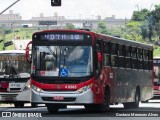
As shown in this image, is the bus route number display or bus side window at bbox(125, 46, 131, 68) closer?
the bus route number display

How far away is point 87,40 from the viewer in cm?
2934

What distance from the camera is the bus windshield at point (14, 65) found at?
38.0m

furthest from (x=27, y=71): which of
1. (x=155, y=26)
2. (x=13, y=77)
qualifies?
(x=155, y=26)

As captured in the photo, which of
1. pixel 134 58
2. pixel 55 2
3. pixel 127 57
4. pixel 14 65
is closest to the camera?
pixel 127 57

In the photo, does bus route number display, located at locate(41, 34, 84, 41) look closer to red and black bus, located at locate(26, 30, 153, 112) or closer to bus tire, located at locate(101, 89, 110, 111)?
red and black bus, located at locate(26, 30, 153, 112)

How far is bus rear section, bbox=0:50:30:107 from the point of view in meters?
38.0

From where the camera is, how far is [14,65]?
38031 millimetres

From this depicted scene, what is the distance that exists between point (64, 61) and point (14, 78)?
31.0 ft

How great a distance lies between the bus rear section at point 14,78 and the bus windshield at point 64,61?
8579mm

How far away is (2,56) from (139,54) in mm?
6529

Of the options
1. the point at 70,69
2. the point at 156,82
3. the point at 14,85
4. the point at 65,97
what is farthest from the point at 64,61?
the point at 156,82

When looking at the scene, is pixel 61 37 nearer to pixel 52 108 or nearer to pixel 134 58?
pixel 52 108

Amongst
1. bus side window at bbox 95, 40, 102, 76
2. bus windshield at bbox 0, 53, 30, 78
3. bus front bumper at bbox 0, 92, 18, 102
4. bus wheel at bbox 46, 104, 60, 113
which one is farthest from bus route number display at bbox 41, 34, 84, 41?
bus front bumper at bbox 0, 92, 18, 102

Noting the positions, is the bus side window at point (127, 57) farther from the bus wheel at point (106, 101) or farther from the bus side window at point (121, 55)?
the bus wheel at point (106, 101)
